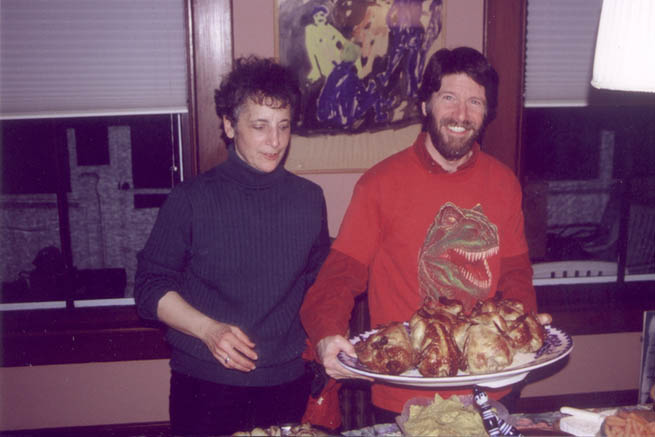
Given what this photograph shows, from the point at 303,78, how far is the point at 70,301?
1.85 m

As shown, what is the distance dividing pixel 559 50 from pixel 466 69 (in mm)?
1677

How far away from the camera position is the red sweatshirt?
206 centimetres

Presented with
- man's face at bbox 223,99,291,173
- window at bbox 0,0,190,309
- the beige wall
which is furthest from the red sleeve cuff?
window at bbox 0,0,190,309

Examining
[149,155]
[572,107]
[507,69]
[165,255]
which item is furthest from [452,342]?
[149,155]

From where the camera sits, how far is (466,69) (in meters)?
2.04

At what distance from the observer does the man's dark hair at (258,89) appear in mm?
1956

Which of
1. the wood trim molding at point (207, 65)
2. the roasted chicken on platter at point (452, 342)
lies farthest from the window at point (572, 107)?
the roasted chicken on platter at point (452, 342)

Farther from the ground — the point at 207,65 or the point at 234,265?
the point at 207,65

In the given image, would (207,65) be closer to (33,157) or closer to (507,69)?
(507,69)

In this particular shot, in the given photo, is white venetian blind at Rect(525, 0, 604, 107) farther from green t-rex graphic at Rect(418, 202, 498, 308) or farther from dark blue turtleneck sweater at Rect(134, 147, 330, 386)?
dark blue turtleneck sweater at Rect(134, 147, 330, 386)

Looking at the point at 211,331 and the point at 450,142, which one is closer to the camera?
the point at 211,331

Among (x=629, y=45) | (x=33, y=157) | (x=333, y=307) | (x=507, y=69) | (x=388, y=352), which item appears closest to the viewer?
(x=629, y=45)

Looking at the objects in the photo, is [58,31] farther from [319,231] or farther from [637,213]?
[637,213]

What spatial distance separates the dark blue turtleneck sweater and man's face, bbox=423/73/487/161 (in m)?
0.60
